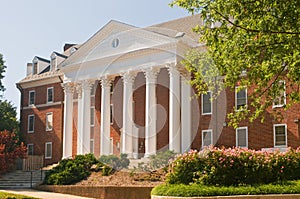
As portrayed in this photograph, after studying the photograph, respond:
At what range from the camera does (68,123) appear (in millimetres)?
38219

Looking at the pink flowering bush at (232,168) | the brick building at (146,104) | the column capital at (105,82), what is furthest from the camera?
the column capital at (105,82)

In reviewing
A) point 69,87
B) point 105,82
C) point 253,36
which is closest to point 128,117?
point 105,82

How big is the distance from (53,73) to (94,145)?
8.95m

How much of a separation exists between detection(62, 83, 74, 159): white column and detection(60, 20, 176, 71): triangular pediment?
183cm

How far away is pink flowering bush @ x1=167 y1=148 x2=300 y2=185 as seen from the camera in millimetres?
17922

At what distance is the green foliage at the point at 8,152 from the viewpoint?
3462 cm

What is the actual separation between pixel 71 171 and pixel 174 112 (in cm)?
754

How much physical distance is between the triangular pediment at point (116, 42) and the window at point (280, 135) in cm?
872

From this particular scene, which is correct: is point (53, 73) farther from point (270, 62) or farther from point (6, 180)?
point (270, 62)

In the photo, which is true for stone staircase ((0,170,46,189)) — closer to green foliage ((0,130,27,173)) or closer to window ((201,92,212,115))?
green foliage ((0,130,27,173))

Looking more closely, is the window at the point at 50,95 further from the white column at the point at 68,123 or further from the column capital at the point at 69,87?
the column capital at the point at 69,87

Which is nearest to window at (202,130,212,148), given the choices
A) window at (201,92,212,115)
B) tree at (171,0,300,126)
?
window at (201,92,212,115)

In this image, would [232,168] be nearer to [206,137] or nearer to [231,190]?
[231,190]

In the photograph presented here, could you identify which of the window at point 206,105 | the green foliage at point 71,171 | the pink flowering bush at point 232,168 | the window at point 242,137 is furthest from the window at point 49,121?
the pink flowering bush at point 232,168
